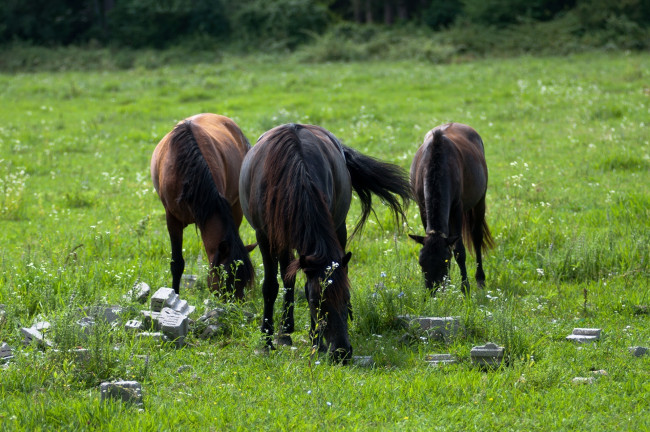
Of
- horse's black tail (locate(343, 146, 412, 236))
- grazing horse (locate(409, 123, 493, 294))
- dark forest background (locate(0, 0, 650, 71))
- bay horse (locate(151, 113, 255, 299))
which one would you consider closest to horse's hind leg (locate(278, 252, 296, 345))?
bay horse (locate(151, 113, 255, 299))

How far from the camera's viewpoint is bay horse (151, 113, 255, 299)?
19.6 ft

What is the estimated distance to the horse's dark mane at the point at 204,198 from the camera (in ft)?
19.7

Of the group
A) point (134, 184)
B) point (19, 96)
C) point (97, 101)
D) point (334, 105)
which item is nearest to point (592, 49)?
point (334, 105)

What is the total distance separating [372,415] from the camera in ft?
13.5

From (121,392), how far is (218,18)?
4017 cm

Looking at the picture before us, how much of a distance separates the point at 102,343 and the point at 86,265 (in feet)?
7.71

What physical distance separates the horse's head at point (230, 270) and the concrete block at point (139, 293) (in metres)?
0.59

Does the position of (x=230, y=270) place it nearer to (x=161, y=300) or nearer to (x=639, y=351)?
(x=161, y=300)

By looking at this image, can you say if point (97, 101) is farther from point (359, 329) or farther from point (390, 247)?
point (359, 329)


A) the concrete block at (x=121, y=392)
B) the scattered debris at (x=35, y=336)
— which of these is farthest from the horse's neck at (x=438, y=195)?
the scattered debris at (x=35, y=336)

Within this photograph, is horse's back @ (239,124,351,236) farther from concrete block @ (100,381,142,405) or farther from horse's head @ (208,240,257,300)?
concrete block @ (100,381,142,405)

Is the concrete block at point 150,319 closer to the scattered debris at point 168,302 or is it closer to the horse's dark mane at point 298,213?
the scattered debris at point 168,302

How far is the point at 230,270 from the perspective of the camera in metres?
5.96

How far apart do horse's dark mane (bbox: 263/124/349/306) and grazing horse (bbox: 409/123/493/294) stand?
155 centimetres
